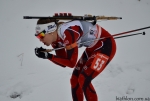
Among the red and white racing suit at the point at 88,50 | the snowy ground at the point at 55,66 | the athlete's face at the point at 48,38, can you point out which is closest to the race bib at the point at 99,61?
the red and white racing suit at the point at 88,50

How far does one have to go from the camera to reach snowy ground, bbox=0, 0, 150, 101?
157 inches

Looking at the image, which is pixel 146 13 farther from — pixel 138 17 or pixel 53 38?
pixel 53 38

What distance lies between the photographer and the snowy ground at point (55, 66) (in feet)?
13.1

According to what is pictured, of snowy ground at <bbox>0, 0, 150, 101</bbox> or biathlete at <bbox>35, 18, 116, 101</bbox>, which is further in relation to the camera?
snowy ground at <bbox>0, 0, 150, 101</bbox>

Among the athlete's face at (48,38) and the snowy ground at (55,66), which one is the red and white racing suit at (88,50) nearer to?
the athlete's face at (48,38)

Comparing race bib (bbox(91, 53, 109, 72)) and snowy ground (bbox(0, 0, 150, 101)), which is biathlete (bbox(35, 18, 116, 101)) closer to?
race bib (bbox(91, 53, 109, 72))

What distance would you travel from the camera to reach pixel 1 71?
4.61 meters

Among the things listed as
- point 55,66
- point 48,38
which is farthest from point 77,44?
point 55,66

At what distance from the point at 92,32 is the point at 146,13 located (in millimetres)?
5505

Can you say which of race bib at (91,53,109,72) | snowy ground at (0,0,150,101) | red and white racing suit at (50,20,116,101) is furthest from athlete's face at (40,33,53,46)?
snowy ground at (0,0,150,101)

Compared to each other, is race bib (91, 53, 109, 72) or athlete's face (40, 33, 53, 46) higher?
athlete's face (40, 33, 53, 46)

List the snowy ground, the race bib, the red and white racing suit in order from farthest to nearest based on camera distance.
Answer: the snowy ground
the race bib
the red and white racing suit

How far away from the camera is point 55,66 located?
196 inches

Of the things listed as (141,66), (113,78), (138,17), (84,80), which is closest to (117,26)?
(138,17)
